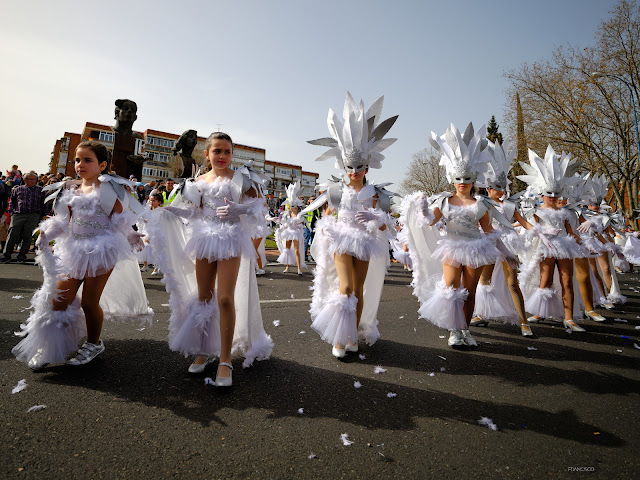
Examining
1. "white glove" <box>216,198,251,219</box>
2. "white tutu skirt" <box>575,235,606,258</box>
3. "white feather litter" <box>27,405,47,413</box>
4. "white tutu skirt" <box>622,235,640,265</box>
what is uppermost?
"white tutu skirt" <box>622,235,640,265</box>

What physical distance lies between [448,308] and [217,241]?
112 inches

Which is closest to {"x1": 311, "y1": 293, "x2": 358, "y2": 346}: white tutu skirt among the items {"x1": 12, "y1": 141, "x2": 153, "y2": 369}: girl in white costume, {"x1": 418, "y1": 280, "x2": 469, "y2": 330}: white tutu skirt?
{"x1": 418, "y1": 280, "x2": 469, "y2": 330}: white tutu skirt

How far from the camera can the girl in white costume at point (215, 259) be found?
341cm

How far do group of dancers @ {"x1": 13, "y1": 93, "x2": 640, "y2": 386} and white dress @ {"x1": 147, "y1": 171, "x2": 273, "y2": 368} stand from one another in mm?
11

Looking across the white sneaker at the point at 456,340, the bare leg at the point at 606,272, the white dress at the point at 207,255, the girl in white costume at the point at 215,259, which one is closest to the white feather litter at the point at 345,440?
the girl in white costume at the point at 215,259

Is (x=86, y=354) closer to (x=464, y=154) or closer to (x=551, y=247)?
(x=464, y=154)

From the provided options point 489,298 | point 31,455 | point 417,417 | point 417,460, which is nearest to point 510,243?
point 489,298

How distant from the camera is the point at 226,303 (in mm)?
3379

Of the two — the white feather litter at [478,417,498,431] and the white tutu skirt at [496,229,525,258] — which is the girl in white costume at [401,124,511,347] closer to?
the white tutu skirt at [496,229,525,258]

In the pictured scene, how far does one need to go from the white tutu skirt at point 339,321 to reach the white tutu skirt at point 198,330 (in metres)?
1.17

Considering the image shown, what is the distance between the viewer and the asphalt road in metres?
2.25

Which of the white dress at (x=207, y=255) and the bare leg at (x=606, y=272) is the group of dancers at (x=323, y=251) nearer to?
the white dress at (x=207, y=255)

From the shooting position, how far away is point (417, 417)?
9.53ft

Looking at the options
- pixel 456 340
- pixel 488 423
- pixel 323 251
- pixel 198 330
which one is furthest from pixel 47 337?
pixel 456 340
